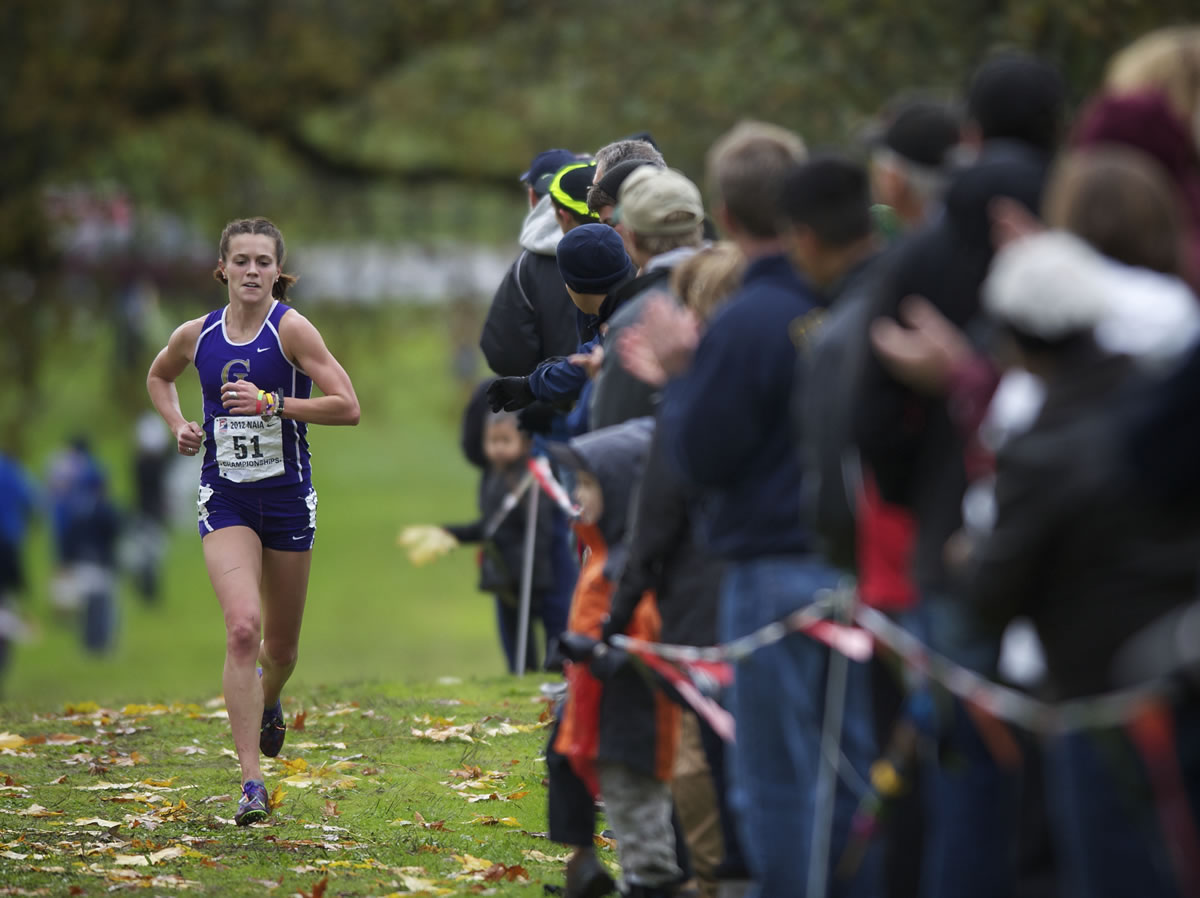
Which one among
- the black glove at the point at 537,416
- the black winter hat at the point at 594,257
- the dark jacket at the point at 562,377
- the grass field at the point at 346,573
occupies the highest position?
the black winter hat at the point at 594,257

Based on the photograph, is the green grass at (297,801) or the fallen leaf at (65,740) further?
the fallen leaf at (65,740)

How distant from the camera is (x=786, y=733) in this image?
4559 millimetres

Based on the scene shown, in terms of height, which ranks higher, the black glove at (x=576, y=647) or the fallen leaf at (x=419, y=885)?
the black glove at (x=576, y=647)

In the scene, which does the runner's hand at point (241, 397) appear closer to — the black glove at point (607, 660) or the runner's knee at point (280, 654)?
the runner's knee at point (280, 654)

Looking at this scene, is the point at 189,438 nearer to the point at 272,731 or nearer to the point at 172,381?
the point at 172,381

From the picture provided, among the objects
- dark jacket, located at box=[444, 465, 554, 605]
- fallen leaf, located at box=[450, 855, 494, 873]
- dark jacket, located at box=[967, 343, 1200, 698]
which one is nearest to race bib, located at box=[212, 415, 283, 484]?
fallen leaf, located at box=[450, 855, 494, 873]

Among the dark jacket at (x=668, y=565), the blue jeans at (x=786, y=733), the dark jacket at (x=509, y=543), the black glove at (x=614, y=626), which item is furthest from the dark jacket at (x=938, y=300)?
the dark jacket at (x=509, y=543)

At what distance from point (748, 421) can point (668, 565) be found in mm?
844

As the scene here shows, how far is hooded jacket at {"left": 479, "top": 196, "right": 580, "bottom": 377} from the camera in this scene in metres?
7.82

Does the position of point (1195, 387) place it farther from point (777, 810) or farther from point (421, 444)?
point (421, 444)

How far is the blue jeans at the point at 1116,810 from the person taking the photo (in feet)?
11.0

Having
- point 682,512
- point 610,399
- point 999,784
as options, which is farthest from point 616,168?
point 999,784

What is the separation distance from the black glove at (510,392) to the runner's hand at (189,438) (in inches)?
46.4

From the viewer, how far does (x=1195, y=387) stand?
3.29m
